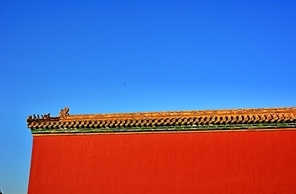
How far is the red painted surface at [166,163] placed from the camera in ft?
31.3

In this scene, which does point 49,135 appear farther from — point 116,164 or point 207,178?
point 207,178

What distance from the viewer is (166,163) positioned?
10.1 meters

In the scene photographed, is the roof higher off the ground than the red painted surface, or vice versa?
the roof

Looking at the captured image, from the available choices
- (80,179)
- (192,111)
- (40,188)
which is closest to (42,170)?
(40,188)

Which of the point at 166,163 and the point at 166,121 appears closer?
the point at 166,163

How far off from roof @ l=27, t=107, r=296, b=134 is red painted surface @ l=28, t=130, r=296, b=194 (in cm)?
20

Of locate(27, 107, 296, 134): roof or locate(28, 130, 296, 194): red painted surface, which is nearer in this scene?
locate(28, 130, 296, 194): red painted surface

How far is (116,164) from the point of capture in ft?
34.4

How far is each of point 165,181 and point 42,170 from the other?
3.62 meters

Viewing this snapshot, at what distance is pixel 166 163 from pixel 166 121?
113cm

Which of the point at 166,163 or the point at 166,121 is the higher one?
the point at 166,121

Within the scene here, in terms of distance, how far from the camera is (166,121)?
10.5 metres

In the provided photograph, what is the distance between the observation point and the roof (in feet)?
32.6

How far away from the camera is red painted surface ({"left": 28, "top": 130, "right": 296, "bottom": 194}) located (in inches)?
376
